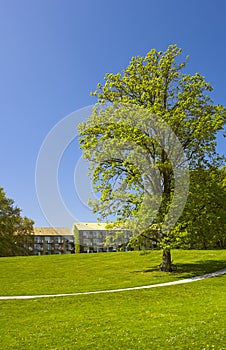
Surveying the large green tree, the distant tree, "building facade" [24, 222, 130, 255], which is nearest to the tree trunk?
the large green tree

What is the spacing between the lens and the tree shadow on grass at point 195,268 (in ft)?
99.8

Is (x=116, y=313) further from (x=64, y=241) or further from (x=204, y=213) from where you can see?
(x=64, y=241)

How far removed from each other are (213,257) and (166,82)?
2134cm

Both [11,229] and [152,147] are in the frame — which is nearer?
[152,147]

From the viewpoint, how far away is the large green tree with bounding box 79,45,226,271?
2902 cm

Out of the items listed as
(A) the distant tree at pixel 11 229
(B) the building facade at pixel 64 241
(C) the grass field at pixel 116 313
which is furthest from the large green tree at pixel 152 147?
(A) the distant tree at pixel 11 229

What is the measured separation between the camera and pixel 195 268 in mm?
33406

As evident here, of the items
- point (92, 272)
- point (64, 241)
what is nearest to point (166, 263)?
point (92, 272)

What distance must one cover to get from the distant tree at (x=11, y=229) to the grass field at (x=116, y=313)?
39354 millimetres

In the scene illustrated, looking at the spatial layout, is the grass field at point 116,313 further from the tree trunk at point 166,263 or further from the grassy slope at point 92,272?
the tree trunk at point 166,263

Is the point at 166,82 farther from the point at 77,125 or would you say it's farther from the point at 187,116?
the point at 77,125

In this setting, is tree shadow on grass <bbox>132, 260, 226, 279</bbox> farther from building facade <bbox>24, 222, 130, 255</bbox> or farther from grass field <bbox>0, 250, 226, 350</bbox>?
building facade <bbox>24, 222, 130, 255</bbox>

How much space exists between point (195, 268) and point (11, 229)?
49.2 metres

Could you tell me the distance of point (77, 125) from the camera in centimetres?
3516
